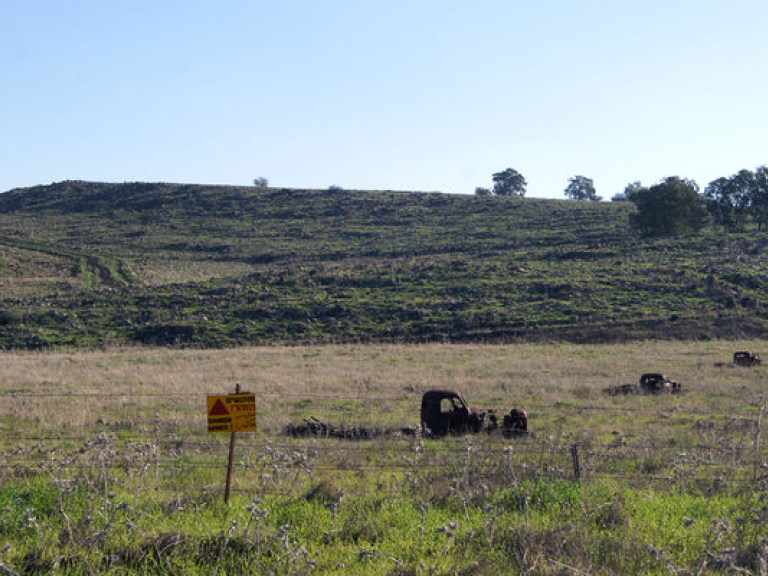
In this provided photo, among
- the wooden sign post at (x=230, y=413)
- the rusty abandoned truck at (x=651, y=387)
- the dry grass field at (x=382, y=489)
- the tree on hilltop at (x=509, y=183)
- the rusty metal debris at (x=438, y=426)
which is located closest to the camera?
the dry grass field at (x=382, y=489)

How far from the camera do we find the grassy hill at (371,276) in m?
43.8

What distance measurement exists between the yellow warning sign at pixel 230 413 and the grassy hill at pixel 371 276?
110 ft

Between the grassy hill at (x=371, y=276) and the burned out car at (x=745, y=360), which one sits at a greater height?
the grassy hill at (x=371, y=276)

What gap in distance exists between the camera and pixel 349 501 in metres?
8.75

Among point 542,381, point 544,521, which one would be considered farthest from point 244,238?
point 544,521

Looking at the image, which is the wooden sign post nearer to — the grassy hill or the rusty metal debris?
the rusty metal debris

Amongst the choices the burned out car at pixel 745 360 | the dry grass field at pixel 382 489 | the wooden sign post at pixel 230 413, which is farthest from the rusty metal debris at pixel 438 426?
the burned out car at pixel 745 360

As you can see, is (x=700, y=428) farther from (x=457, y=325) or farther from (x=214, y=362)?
(x=457, y=325)

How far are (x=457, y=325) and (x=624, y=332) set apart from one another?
9.43m

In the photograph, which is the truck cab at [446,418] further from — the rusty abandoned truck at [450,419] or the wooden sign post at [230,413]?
the wooden sign post at [230,413]

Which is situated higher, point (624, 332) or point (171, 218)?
point (171, 218)

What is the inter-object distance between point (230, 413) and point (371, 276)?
48.8m

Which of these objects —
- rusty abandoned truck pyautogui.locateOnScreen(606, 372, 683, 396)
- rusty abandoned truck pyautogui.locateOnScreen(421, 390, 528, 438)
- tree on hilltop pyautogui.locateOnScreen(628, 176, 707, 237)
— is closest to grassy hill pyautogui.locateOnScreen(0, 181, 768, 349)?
A: tree on hilltop pyautogui.locateOnScreen(628, 176, 707, 237)

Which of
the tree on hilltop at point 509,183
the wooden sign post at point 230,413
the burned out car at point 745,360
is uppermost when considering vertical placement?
the tree on hilltop at point 509,183
